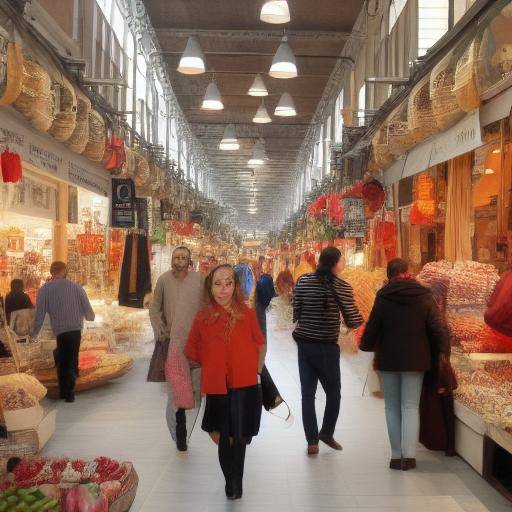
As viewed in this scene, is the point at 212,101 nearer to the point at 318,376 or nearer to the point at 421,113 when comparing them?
the point at 421,113

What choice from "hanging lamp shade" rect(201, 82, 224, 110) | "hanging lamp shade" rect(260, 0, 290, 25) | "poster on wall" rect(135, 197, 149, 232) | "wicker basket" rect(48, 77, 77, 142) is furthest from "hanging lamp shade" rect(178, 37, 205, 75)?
"wicker basket" rect(48, 77, 77, 142)

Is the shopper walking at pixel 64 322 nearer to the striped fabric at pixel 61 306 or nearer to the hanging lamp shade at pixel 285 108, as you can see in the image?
the striped fabric at pixel 61 306

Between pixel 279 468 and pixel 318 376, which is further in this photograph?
pixel 318 376

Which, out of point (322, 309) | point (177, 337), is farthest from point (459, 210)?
point (177, 337)

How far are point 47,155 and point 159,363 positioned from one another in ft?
8.45


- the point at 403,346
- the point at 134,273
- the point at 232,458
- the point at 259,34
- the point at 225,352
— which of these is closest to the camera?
the point at 225,352

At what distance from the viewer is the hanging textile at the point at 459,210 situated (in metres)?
5.63

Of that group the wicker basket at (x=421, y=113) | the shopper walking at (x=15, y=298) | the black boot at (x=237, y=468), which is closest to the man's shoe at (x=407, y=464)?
the black boot at (x=237, y=468)

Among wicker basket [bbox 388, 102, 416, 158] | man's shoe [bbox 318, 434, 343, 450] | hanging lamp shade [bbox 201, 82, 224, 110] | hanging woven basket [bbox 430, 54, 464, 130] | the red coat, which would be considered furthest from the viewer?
hanging lamp shade [bbox 201, 82, 224, 110]

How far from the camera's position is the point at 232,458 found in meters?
3.72

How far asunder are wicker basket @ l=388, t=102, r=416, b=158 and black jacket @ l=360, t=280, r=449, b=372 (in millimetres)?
2285

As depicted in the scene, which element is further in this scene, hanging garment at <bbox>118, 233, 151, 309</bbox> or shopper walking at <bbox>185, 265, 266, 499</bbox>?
hanging garment at <bbox>118, 233, 151, 309</bbox>

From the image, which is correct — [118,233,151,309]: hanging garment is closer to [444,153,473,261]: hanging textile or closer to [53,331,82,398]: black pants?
[53,331,82,398]: black pants

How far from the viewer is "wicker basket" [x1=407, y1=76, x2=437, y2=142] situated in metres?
5.54
